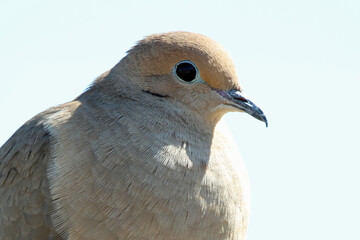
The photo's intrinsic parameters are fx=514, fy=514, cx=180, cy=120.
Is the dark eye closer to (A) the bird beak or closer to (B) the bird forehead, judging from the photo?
(B) the bird forehead

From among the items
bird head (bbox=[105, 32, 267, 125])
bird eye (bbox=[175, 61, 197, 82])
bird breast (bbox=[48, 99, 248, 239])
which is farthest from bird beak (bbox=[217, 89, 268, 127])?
bird breast (bbox=[48, 99, 248, 239])

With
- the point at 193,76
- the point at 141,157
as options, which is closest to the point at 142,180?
the point at 141,157

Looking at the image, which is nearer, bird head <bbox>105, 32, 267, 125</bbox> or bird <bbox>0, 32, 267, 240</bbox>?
bird <bbox>0, 32, 267, 240</bbox>

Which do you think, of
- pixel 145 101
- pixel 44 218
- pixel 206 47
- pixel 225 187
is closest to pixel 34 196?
pixel 44 218

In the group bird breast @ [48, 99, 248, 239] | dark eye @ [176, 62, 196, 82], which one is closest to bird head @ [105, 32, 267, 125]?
dark eye @ [176, 62, 196, 82]

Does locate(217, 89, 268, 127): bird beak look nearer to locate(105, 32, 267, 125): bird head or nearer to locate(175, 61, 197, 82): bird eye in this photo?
locate(105, 32, 267, 125): bird head

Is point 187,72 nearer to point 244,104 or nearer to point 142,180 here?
point 244,104

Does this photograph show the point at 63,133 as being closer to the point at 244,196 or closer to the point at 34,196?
the point at 34,196

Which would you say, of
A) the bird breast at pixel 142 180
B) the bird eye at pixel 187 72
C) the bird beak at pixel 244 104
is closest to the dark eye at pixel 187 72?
the bird eye at pixel 187 72

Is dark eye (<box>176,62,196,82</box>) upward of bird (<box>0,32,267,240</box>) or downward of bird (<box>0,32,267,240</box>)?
upward

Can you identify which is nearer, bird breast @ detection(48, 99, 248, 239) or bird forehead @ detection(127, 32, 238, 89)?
bird breast @ detection(48, 99, 248, 239)
